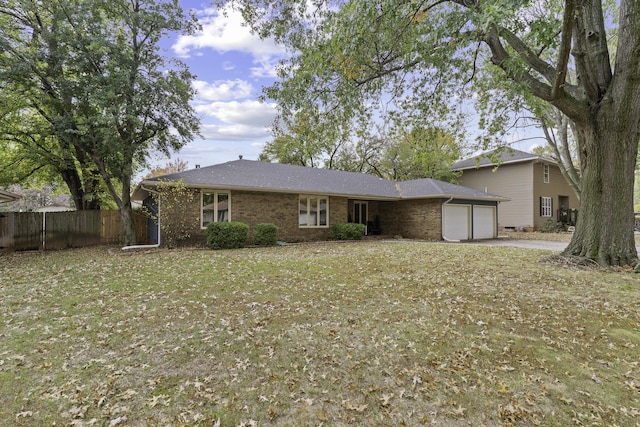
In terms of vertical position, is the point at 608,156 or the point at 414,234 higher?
the point at 608,156

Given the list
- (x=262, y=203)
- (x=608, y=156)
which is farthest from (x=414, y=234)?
(x=608, y=156)

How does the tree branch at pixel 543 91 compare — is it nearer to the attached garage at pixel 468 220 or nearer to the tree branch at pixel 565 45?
the tree branch at pixel 565 45

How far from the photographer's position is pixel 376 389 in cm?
293

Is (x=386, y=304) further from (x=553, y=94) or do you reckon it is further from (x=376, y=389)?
(x=553, y=94)

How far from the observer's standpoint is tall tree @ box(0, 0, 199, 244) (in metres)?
11.1

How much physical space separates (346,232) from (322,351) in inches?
490

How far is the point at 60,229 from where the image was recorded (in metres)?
13.2

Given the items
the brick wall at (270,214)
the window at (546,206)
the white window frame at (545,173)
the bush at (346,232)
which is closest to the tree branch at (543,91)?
the bush at (346,232)

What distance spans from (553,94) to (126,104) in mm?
13281

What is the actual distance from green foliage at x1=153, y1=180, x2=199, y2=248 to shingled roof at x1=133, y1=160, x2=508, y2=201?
1.52ft

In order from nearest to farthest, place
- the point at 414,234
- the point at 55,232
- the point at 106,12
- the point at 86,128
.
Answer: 1. the point at 86,128
2. the point at 106,12
3. the point at 55,232
4. the point at 414,234

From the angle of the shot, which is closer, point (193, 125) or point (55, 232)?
point (55, 232)

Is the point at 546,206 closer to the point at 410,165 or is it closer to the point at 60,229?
the point at 410,165

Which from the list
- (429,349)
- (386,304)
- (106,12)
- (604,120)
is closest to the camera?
(429,349)
